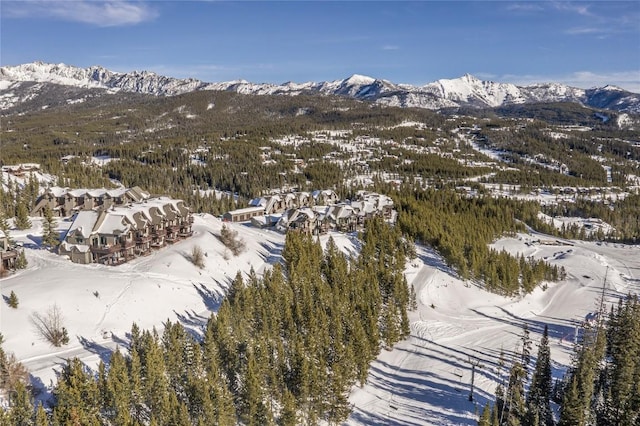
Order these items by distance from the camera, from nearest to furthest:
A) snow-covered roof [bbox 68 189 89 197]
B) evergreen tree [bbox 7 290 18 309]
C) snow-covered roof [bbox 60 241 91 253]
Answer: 1. evergreen tree [bbox 7 290 18 309]
2. snow-covered roof [bbox 60 241 91 253]
3. snow-covered roof [bbox 68 189 89 197]

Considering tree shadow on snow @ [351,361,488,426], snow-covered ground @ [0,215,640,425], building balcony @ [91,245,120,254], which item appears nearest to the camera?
tree shadow on snow @ [351,361,488,426]

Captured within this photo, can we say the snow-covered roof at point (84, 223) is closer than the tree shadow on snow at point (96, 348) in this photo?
No

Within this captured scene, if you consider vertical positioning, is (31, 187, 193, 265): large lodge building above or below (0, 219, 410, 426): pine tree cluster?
above

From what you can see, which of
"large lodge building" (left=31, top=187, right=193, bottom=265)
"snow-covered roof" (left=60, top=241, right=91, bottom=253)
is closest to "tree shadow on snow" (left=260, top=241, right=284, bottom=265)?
"large lodge building" (left=31, top=187, right=193, bottom=265)

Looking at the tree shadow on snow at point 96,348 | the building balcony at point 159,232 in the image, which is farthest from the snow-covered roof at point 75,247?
the tree shadow on snow at point 96,348

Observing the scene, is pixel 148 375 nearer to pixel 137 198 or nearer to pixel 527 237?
pixel 137 198

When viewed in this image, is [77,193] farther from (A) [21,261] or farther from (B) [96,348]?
(B) [96,348]

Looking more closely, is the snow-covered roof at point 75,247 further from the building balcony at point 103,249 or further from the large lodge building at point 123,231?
the building balcony at point 103,249

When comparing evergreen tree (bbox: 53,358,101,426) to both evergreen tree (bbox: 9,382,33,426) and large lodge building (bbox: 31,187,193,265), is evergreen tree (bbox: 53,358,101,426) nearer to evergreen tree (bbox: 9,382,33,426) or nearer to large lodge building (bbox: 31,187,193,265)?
evergreen tree (bbox: 9,382,33,426)
